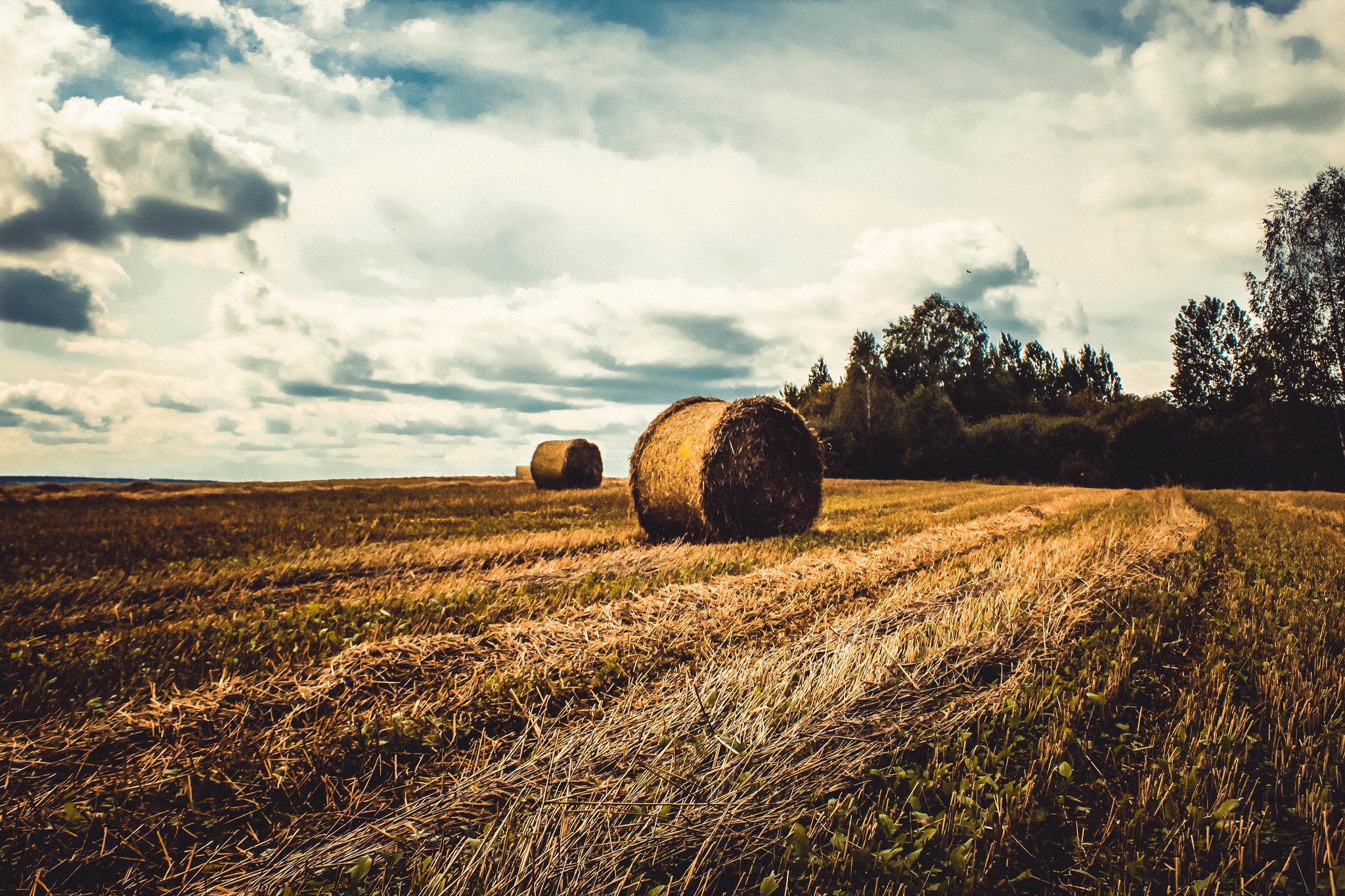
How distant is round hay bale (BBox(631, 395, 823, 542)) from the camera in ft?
28.0

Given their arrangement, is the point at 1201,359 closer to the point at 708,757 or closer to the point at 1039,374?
the point at 1039,374

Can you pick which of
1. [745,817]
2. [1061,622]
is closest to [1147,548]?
[1061,622]

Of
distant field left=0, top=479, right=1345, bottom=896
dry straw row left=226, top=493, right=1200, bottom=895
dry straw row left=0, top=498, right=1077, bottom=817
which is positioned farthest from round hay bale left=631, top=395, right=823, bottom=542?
dry straw row left=226, top=493, right=1200, bottom=895

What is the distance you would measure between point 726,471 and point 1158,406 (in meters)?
34.7

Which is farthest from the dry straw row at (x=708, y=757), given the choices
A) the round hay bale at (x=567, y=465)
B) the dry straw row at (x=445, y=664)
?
the round hay bale at (x=567, y=465)

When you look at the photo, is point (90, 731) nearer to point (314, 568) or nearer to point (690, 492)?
point (314, 568)

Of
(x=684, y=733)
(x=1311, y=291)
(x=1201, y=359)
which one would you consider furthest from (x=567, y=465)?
(x=1201, y=359)

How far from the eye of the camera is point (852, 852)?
1773 millimetres

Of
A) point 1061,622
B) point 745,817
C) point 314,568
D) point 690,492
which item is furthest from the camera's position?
point 690,492

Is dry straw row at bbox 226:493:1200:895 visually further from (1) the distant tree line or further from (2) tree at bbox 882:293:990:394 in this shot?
(2) tree at bbox 882:293:990:394

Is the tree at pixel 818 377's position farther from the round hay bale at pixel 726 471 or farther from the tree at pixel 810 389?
the round hay bale at pixel 726 471

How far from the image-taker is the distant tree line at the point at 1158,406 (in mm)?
25438

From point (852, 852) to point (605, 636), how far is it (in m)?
2.00

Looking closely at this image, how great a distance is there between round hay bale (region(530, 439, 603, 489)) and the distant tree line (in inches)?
328
